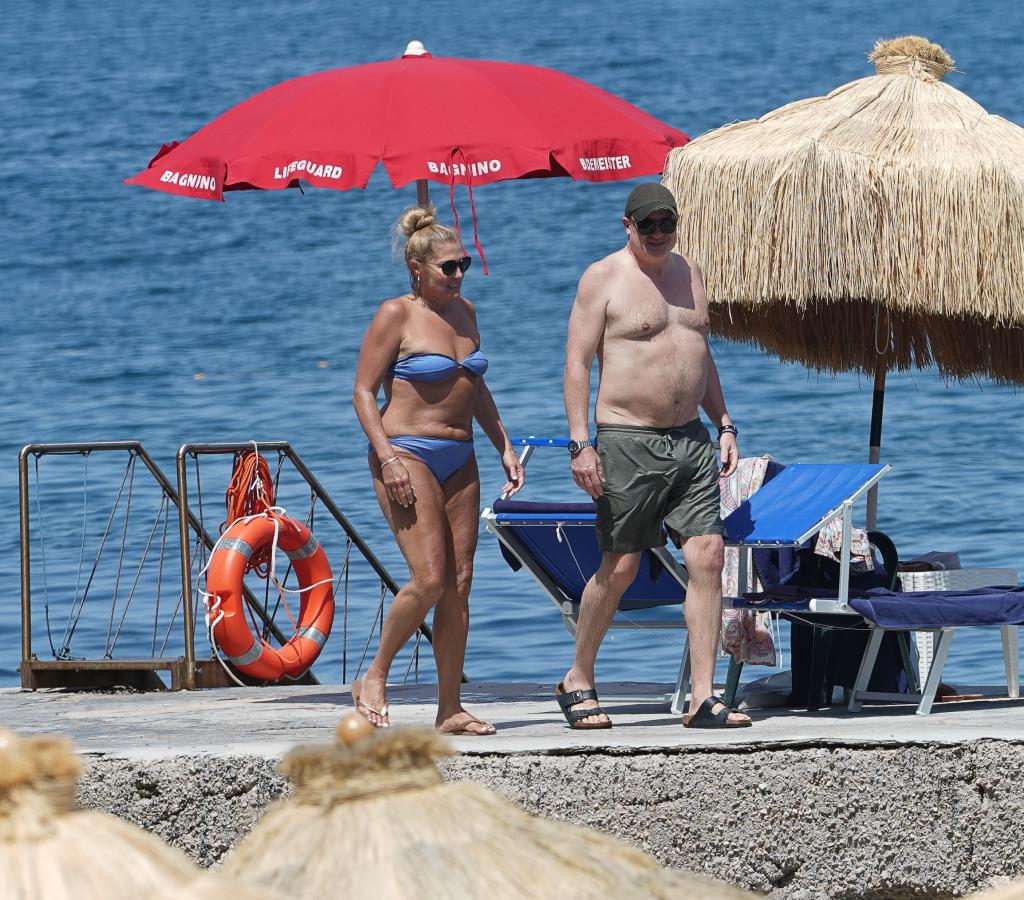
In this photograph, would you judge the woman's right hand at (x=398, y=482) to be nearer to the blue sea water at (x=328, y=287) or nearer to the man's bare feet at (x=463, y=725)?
the man's bare feet at (x=463, y=725)

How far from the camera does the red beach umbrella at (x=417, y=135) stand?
19.2 feet

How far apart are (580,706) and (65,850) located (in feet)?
12.4

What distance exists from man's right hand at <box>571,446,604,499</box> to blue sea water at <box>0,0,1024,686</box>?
1302mm

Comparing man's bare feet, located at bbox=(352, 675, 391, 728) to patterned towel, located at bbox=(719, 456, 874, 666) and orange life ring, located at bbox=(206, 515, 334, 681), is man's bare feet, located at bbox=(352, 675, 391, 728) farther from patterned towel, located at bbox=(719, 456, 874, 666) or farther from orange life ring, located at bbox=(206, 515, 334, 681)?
orange life ring, located at bbox=(206, 515, 334, 681)

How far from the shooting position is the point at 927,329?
6.91m

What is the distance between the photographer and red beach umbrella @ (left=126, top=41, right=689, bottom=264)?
584 cm

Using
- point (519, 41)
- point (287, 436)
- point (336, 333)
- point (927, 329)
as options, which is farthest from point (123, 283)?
point (927, 329)

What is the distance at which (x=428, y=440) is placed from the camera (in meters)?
5.41

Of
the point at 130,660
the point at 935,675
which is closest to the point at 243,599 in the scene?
the point at 130,660

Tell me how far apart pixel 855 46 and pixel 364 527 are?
128 feet

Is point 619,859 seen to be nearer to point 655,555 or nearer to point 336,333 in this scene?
point 655,555

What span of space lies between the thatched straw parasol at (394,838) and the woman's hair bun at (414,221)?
3.55 m

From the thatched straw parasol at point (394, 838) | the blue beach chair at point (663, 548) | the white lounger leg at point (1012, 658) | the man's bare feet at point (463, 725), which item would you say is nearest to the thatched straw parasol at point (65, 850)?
the thatched straw parasol at point (394, 838)

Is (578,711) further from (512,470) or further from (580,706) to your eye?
(512,470)
